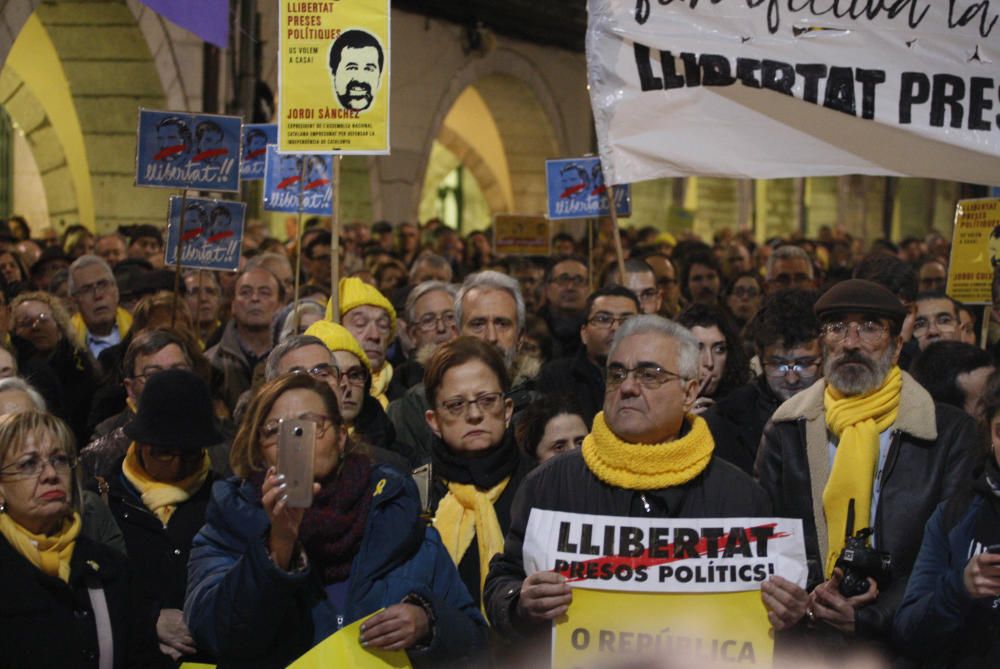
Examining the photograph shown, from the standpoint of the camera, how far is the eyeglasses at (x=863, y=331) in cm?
518

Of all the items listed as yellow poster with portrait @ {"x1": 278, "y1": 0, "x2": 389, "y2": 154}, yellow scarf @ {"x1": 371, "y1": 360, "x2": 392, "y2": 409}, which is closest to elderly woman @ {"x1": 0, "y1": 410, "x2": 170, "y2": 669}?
yellow poster with portrait @ {"x1": 278, "y1": 0, "x2": 389, "y2": 154}

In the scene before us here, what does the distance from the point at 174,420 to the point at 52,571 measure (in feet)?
3.44

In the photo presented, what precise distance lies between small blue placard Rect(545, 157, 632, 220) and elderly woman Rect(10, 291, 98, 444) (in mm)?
4476

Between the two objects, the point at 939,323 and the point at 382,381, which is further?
the point at 939,323

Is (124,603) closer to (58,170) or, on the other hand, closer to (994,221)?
(994,221)

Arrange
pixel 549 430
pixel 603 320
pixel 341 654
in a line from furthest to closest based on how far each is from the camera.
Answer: pixel 603 320
pixel 549 430
pixel 341 654

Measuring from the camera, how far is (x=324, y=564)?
13.9 ft

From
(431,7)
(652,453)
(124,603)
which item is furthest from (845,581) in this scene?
(431,7)

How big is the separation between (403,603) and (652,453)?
79 cm

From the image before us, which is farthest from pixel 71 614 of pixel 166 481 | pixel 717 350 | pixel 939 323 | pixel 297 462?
pixel 939 323

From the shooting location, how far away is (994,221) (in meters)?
8.44

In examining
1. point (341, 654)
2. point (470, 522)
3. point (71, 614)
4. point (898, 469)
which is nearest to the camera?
point (341, 654)

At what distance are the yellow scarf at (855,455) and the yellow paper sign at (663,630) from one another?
2.59ft

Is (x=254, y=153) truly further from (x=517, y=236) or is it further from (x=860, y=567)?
(x=860, y=567)
